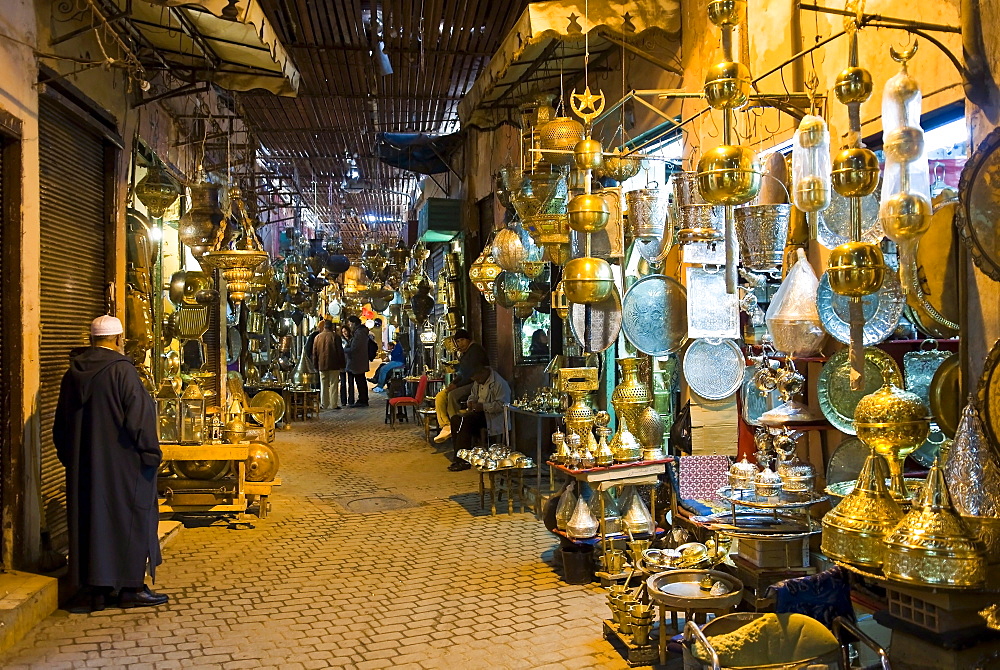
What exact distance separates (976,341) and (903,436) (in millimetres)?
449

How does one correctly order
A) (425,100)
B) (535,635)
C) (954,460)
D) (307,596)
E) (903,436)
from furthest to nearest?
(425,100), (307,596), (535,635), (903,436), (954,460)

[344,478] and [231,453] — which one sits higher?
[231,453]

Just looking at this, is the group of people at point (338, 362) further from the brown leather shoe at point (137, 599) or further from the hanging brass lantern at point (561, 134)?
the brown leather shoe at point (137, 599)

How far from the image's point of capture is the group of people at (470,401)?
331 inches

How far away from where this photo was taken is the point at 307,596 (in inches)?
184

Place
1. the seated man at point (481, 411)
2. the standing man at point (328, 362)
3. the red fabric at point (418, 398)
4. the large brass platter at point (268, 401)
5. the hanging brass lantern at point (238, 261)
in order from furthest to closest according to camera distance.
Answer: the standing man at point (328, 362)
the red fabric at point (418, 398)
the large brass platter at point (268, 401)
the seated man at point (481, 411)
the hanging brass lantern at point (238, 261)

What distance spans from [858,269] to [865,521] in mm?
778

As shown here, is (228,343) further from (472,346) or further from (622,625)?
(622,625)

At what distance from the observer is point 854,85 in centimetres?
251

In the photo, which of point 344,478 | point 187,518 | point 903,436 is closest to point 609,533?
point 903,436

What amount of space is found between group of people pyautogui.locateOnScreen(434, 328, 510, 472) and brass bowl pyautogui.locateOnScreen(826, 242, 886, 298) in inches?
233

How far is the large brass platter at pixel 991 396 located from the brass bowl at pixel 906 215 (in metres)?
0.41

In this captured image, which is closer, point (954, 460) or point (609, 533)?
point (954, 460)

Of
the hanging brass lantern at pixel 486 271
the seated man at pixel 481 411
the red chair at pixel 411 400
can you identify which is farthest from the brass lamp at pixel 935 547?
the red chair at pixel 411 400
